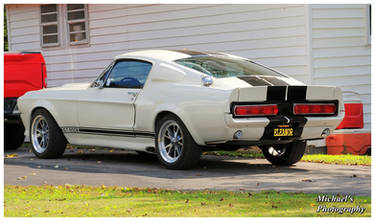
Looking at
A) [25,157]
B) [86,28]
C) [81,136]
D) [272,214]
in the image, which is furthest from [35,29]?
[272,214]

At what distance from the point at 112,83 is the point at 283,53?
457cm

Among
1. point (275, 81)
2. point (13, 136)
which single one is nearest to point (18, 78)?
point (13, 136)

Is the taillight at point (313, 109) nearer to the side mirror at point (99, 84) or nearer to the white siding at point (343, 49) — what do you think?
the side mirror at point (99, 84)

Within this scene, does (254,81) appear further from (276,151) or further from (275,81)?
(276,151)

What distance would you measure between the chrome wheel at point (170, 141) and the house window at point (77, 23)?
807cm

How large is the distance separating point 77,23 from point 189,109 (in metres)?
9.09

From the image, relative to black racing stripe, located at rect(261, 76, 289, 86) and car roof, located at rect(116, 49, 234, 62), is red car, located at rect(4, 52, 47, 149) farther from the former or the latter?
black racing stripe, located at rect(261, 76, 289, 86)

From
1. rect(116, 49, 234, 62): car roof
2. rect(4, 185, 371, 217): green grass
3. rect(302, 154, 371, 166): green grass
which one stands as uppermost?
rect(116, 49, 234, 62): car roof

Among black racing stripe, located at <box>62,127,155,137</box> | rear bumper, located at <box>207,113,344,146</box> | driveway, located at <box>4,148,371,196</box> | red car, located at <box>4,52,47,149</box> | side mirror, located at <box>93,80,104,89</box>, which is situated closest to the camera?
driveway, located at <box>4,148,371,196</box>

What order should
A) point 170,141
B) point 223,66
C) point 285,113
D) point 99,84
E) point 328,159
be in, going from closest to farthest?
point 285,113, point 170,141, point 223,66, point 99,84, point 328,159

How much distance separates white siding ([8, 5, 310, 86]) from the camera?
14859mm

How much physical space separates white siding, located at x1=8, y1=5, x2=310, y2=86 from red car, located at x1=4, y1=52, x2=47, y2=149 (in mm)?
2938

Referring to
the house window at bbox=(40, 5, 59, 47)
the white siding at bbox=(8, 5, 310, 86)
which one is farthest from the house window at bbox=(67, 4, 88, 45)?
the house window at bbox=(40, 5, 59, 47)

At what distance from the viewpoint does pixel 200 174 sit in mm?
10156
